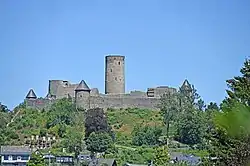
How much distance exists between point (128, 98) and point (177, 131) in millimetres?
14707

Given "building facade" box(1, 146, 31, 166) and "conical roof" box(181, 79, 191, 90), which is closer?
"building facade" box(1, 146, 31, 166)

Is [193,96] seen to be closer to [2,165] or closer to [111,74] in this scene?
[111,74]

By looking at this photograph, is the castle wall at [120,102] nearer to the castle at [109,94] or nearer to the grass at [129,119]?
→ the castle at [109,94]

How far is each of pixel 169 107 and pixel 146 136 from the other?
11004mm

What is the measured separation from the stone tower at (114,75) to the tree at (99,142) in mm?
21818

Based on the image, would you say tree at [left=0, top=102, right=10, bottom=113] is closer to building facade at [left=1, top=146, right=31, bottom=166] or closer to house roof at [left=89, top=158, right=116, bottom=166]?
building facade at [left=1, top=146, right=31, bottom=166]

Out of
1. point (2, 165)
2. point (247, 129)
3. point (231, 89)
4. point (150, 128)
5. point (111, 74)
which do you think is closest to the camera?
point (247, 129)

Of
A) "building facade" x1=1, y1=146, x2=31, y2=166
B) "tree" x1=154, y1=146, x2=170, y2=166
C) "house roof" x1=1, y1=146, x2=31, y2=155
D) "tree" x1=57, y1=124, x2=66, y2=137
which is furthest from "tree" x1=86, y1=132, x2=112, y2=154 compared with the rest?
"tree" x1=154, y1=146, x2=170, y2=166

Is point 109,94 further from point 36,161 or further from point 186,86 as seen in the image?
point 36,161

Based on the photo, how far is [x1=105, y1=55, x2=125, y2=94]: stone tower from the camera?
232 ft

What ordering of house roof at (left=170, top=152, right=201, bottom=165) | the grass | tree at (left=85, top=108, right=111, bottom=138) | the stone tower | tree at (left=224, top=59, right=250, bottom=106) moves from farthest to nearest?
the stone tower
the grass
tree at (left=85, top=108, right=111, bottom=138)
house roof at (left=170, top=152, right=201, bottom=165)
tree at (left=224, top=59, right=250, bottom=106)

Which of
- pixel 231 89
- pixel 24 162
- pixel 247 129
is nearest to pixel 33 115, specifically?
pixel 24 162

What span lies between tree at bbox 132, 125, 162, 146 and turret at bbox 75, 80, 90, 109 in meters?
14.4

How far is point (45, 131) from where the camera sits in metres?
55.5
